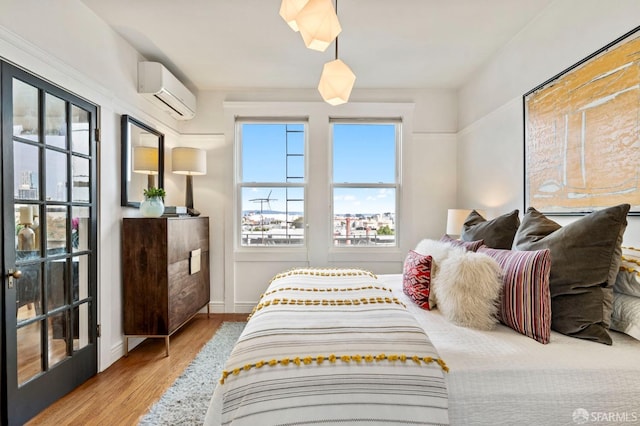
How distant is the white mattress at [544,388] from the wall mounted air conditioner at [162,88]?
3008 mm

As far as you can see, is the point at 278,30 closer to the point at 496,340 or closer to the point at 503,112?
the point at 503,112

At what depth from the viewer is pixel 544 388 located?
107cm

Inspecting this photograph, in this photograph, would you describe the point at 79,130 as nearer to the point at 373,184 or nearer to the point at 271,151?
the point at 271,151

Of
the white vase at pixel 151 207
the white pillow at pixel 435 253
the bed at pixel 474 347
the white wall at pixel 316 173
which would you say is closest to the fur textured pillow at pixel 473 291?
the bed at pixel 474 347

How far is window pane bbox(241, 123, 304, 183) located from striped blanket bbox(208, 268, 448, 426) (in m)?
2.56

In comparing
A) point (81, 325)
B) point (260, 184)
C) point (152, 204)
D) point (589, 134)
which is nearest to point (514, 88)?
point (589, 134)

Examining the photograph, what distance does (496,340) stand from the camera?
4.30 feet

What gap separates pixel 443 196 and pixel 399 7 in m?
2.15

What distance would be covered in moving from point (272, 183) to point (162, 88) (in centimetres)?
144

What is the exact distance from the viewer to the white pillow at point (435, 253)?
178cm

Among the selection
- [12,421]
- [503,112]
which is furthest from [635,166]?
[12,421]

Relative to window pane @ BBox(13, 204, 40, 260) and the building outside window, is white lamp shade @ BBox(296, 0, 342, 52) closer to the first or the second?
window pane @ BBox(13, 204, 40, 260)

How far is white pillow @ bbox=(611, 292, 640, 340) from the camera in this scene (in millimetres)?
1265

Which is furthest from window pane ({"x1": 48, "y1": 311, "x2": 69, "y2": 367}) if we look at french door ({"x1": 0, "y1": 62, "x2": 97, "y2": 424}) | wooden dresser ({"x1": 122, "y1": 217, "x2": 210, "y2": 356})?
wooden dresser ({"x1": 122, "y1": 217, "x2": 210, "y2": 356})
